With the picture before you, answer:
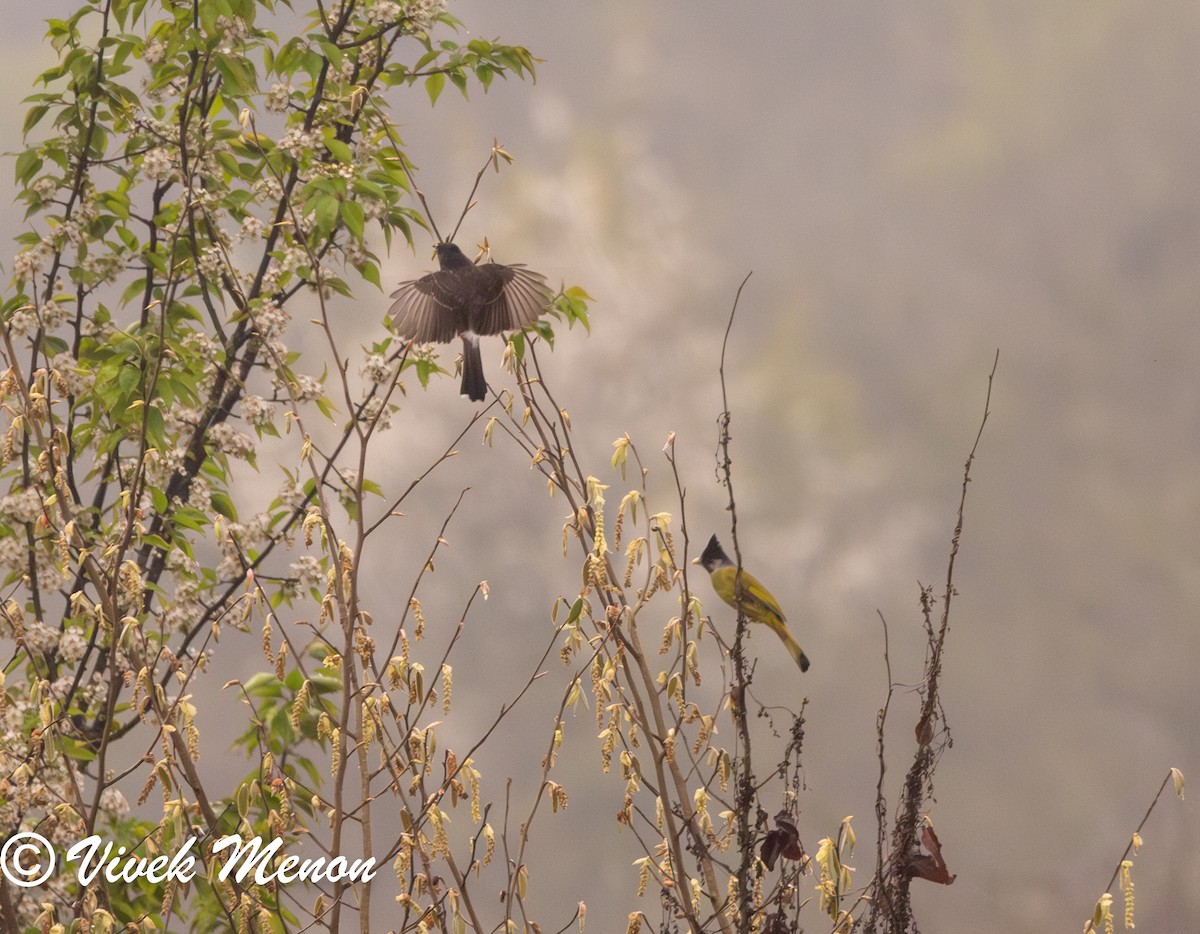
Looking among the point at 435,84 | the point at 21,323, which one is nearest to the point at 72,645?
the point at 21,323

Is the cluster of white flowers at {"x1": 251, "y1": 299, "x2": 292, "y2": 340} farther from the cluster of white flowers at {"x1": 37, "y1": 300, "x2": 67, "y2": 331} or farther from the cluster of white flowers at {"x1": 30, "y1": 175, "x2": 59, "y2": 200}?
the cluster of white flowers at {"x1": 30, "y1": 175, "x2": 59, "y2": 200}

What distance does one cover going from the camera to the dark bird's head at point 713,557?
306cm

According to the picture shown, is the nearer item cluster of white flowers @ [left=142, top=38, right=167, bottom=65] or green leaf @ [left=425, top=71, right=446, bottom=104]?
cluster of white flowers @ [left=142, top=38, right=167, bottom=65]

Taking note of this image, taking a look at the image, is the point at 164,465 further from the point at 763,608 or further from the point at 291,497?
the point at 763,608

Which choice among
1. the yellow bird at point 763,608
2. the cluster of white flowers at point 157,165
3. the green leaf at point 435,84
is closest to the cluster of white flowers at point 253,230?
the cluster of white flowers at point 157,165

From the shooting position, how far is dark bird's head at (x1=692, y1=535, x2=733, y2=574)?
10.0ft

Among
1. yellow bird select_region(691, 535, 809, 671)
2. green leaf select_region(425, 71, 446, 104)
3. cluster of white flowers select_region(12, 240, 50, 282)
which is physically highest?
green leaf select_region(425, 71, 446, 104)

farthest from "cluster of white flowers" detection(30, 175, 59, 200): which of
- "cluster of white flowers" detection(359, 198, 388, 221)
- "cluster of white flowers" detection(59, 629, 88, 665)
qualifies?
"cluster of white flowers" detection(59, 629, 88, 665)

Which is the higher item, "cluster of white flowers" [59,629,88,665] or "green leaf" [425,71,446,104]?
"green leaf" [425,71,446,104]

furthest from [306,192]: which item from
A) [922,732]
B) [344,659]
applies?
[922,732]

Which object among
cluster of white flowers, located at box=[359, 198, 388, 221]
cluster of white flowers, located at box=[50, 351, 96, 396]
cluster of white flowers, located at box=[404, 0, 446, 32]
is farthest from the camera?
cluster of white flowers, located at box=[404, 0, 446, 32]

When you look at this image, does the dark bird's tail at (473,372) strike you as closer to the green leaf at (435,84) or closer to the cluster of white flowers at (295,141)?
the cluster of white flowers at (295,141)

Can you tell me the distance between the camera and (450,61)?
321 centimetres

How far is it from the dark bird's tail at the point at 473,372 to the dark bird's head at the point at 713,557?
682mm
